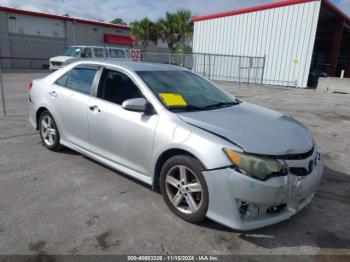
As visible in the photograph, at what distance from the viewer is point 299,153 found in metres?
2.82

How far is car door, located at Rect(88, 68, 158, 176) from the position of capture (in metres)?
3.25

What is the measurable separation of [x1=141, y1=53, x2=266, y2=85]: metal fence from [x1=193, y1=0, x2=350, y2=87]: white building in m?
0.11

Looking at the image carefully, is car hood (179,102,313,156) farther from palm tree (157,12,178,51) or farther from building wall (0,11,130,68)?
palm tree (157,12,178,51)

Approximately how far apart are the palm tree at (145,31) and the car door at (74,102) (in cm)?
3115

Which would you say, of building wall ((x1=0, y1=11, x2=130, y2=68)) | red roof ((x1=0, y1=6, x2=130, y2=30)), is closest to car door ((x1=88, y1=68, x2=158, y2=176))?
building wall ((x1=0, y1=11, x2=130, y2=68))

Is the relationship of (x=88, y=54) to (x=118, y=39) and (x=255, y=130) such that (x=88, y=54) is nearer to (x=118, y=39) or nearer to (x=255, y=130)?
(x=255, y=130)

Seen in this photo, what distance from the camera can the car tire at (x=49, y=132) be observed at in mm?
4645

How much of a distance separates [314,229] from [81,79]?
3.51m

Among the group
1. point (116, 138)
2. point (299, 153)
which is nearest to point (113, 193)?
point (116, 138)

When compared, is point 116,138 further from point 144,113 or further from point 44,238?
point 44,238

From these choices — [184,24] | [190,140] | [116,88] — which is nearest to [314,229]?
[190,140]

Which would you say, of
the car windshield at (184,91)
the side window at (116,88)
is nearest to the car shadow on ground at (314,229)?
the car windshield at (184,91)

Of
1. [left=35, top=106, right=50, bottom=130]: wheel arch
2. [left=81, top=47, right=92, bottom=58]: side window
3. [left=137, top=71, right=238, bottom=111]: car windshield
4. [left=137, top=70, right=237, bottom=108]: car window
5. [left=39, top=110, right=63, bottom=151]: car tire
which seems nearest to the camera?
[left=137, top=71, right=238, bottom=111]: car windshield

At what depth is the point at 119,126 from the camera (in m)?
3.49
